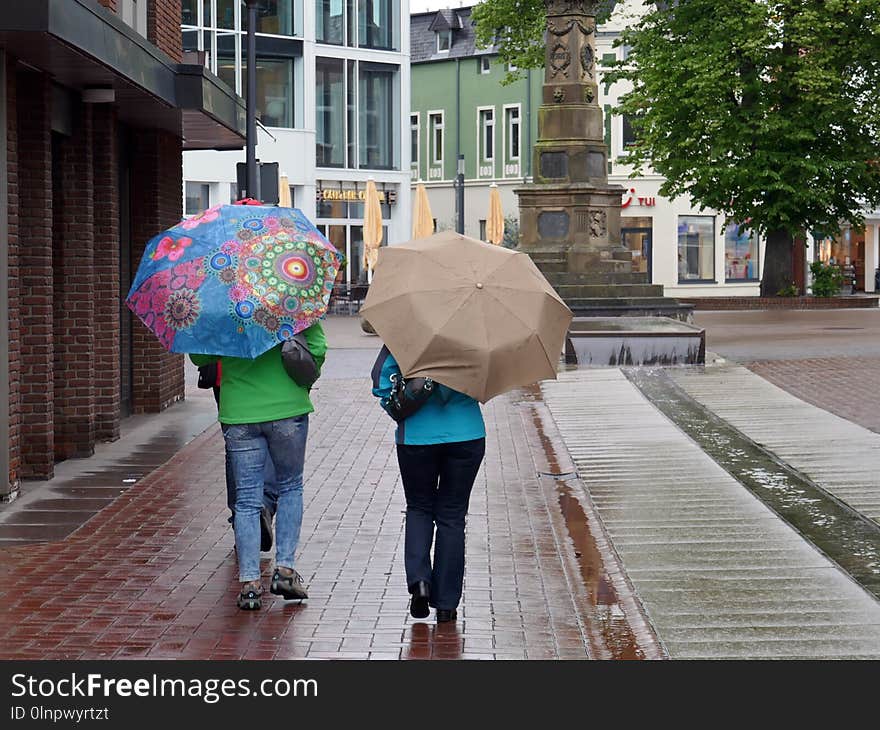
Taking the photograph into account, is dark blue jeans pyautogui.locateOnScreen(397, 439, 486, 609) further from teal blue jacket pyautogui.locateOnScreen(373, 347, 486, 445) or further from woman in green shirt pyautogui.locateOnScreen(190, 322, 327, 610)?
woman in green shirt pyautogui.locateOnScreen(190, 322, 327, 610)

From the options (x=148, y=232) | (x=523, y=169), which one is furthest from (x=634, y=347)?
(x=523, y=169)

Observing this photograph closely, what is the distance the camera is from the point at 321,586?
26.6 feet

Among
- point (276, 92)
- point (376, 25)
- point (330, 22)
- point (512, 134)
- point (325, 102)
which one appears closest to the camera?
point (276, 92)

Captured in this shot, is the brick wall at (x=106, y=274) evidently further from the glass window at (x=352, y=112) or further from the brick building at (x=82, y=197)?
the glass window at (x=352, y=112)

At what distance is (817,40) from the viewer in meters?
38.2

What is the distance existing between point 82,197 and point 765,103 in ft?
93.7

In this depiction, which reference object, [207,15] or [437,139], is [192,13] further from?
[437,139]

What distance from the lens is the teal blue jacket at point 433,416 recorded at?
704 centimetres

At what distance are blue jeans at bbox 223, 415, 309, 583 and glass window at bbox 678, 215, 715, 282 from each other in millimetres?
52834

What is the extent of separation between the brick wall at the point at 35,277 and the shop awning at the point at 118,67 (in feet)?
1.29

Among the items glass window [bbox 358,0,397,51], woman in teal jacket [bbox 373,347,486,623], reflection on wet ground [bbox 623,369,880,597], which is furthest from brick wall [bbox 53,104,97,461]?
glass window [bbox 358,0,397,51]
